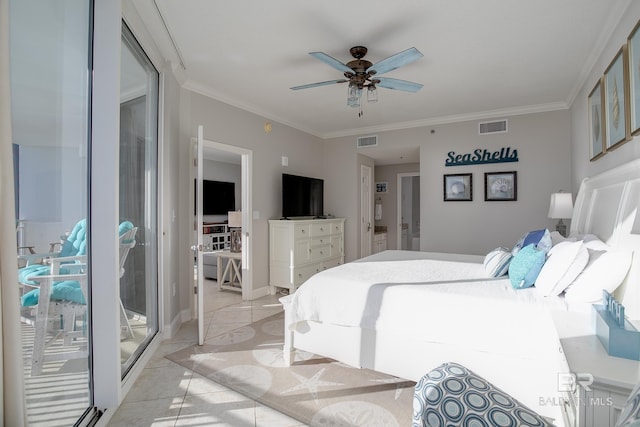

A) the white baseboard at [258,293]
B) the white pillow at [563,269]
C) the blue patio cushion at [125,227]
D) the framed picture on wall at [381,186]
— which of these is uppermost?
the framed picture on wall at [381,186]

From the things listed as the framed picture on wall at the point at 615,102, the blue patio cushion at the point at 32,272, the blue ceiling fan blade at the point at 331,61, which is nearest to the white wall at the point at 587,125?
the framed picture on wall at the point at 615,102

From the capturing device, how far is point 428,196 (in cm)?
509

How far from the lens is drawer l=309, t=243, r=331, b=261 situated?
4.89m

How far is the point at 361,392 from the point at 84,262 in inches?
72.8

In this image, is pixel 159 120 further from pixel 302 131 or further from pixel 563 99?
pixel 563 99

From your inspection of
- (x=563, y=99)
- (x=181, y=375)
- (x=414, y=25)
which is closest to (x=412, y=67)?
(x=414, y=25)

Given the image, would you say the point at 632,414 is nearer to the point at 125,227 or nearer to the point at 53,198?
the point at 53,198

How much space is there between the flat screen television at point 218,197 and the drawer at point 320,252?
13.3ft

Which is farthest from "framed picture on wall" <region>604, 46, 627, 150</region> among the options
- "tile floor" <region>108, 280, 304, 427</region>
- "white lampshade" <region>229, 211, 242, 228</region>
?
"white lampshade" <region>229, 211, 242, 228</region>

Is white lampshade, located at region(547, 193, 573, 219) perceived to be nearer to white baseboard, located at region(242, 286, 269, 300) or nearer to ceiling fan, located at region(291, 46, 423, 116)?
ceiling fan, located at region(291, 46, 423, 116)

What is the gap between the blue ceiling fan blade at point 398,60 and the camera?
7.56 feet

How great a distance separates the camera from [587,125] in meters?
3.28

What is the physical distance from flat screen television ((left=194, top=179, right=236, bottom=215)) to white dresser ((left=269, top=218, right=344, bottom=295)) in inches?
161

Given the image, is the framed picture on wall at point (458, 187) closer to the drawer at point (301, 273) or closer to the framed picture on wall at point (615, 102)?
the framed picture on wall at point (615, 102)
